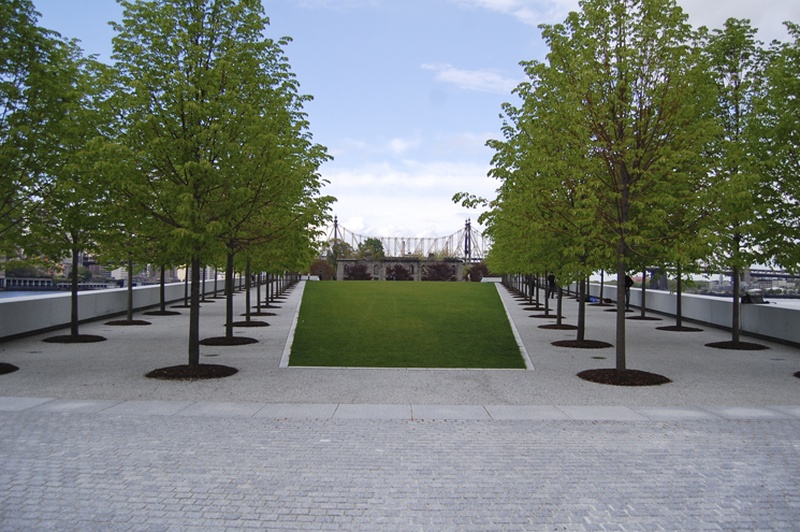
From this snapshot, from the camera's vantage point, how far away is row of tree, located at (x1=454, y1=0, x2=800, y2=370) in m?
12.7

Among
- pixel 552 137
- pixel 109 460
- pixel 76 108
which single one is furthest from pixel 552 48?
pixel 109 460

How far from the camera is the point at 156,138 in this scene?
462 inches

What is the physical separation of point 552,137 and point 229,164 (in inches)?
281

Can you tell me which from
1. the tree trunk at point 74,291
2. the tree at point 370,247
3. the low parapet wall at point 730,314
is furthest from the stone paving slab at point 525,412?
the tree at point 370,247

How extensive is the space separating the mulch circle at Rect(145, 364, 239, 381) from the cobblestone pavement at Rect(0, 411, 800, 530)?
356 cm

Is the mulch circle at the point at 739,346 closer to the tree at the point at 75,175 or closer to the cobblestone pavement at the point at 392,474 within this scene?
the cobblestone pavement at the point at 392,474

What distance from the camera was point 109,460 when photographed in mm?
6902

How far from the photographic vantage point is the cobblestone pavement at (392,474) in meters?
5.43

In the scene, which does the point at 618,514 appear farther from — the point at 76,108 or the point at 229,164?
the point at 76,108

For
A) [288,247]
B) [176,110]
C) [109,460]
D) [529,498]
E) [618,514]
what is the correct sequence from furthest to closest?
1. [288,247]
2. [176,110]
3. [109,460]
4. [529,498]
5. [618,514]

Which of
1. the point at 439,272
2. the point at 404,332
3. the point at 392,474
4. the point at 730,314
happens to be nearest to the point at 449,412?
the point at 392,474

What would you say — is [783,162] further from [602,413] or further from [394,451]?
[394,451]

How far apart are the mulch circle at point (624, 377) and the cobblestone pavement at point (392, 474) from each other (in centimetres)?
344

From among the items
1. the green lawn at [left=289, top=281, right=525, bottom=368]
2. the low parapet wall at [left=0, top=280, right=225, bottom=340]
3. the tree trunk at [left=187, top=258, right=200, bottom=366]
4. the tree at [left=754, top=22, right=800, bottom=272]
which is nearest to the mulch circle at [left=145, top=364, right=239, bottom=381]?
the tree trunk at [left=187, top=258, right=200, bottom=366]
